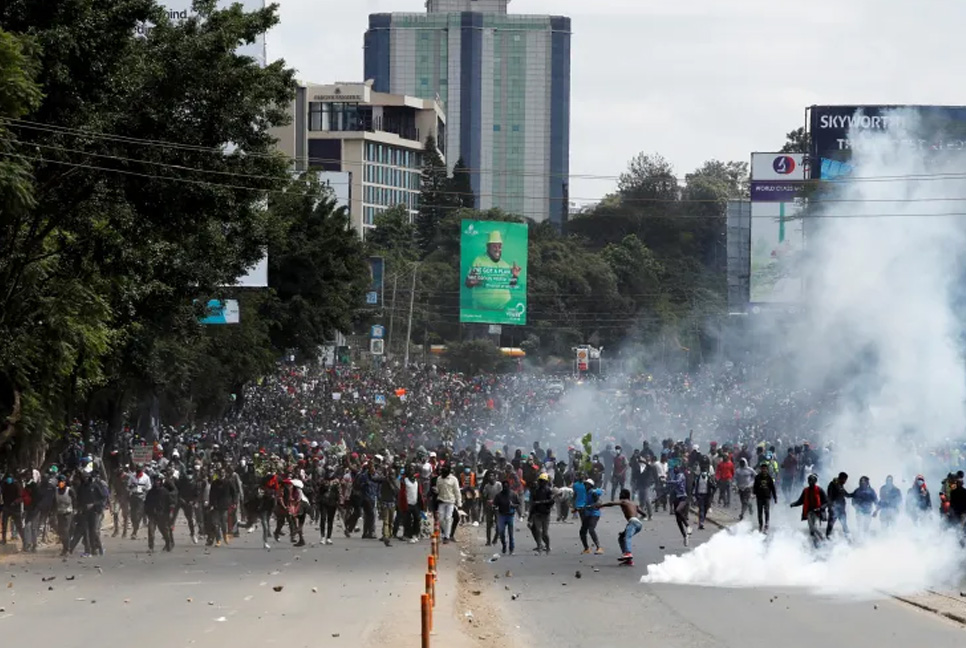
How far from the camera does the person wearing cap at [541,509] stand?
95.5 ft

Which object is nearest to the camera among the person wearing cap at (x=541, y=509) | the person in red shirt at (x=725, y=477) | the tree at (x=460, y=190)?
the person wearing cap at (x=541, y=509)

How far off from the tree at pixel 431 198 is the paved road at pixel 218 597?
366 ft

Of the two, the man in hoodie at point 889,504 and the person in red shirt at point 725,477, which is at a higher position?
the man in hoodie at point 889,504

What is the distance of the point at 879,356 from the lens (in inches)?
2110

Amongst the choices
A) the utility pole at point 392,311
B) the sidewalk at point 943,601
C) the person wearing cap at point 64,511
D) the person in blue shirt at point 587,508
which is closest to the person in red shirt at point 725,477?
the person in blue shirt at point 587,508

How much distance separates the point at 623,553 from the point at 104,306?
36.9 ft

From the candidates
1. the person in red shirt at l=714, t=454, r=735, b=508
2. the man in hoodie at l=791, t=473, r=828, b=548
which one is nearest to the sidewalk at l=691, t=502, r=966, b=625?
the man in hoodie at l=791, t=473, r=828, b=548

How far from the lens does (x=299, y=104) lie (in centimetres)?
9669

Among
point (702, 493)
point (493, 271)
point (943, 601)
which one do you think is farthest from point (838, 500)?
point (493, 271)

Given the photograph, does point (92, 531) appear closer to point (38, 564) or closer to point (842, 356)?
point (38, 564)

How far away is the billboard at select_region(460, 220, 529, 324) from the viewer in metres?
60.2

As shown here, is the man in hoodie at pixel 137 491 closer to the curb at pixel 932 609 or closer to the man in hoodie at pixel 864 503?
the man in hoodie at pixel 864 503

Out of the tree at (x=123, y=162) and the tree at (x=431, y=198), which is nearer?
the tree at (x=123, y=162)

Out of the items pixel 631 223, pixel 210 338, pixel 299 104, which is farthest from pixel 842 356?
pixel 631 223
